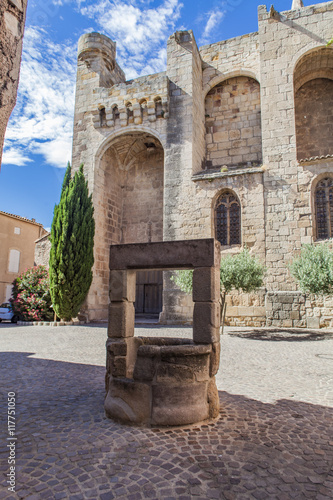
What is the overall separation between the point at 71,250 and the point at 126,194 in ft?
16.9

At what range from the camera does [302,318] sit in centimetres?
1095

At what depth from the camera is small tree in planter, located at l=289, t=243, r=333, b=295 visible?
8977mm

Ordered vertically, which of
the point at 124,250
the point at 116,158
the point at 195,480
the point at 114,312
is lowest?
the point at 195,480

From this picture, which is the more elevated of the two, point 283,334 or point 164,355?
point 164,355

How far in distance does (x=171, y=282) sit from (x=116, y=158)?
22.9 feet

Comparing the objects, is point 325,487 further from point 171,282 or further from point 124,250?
point 171,282

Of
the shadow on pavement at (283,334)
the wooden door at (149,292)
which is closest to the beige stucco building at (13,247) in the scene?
the wooden door at (149,292)

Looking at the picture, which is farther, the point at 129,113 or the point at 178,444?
the point at 129,113

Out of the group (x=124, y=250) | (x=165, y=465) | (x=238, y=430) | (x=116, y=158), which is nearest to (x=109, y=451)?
(x=165, y=465)

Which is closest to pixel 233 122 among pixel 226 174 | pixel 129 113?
pixel 226 174

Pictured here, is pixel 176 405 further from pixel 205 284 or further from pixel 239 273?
pixel 239 273

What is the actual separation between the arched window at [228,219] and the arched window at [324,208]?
267cm

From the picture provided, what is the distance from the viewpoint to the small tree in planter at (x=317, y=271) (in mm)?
8977

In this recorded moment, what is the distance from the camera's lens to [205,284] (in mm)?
3611
